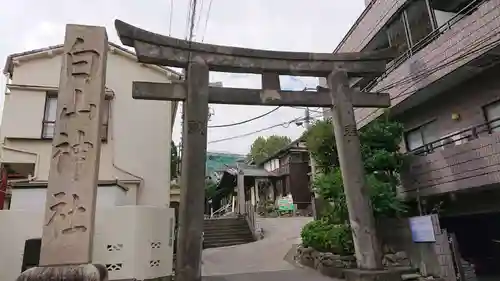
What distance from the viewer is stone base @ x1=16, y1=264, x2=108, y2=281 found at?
185 inches

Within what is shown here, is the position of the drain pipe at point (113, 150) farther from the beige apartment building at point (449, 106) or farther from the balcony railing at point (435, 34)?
the balcony railing at point (435, 34)

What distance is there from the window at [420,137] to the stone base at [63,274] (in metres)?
11.1

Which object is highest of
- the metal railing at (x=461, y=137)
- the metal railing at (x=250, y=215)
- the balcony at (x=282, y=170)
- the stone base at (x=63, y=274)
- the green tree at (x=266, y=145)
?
the green tree at (x=266, y=145)

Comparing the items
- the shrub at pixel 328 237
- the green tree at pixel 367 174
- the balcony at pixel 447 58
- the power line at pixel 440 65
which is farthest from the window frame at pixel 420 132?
the shrub at pixel 328 237

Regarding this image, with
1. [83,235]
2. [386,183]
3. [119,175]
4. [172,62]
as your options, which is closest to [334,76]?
[386,183]

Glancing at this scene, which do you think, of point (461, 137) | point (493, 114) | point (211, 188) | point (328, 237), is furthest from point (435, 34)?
point (211, 188)

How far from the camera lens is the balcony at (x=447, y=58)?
8578mm

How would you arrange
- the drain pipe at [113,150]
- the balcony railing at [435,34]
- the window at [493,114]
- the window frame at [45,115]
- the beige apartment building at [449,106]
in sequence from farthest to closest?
the drain pipe at [113,150], the window frame at [45,115], the balcony railing at [435,34], the window at [493,114], the beige apartment building at [449,106]

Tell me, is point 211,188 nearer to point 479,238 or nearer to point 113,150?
point 113,150

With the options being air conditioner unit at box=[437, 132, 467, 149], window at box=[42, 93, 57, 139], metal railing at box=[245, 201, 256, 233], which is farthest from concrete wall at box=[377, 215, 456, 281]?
window at box=[42, 93, 57, 139]

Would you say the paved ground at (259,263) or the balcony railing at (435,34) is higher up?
the balcony railing at (435,34)

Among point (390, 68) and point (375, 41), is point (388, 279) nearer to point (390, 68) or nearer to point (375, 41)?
point (390, 68)

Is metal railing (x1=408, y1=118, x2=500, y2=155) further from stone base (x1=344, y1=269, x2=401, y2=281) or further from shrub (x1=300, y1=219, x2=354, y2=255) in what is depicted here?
stone base (x1=344, y1=269, x2=401, y2=281)

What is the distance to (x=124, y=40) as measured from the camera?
311 inches
